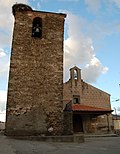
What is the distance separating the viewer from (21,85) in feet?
38.5

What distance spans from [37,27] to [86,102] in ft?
44.7

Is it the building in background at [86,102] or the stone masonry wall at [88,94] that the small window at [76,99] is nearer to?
the building in background at [86,102]

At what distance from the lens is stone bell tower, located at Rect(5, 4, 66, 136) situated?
1130 centimetres

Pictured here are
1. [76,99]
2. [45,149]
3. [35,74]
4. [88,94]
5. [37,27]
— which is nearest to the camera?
[45,149]

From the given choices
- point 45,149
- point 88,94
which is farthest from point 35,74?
point 88,94

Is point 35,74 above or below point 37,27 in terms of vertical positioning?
below

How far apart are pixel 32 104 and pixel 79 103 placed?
43.3 ft

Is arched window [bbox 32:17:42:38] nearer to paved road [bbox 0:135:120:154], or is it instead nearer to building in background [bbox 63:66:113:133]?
paved road [bbox 0:135:120:154]

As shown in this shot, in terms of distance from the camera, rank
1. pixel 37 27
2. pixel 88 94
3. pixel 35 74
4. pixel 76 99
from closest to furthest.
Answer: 1. pixel 35 74
2. pixel 37 27
3. pixel 76 99
4. pixel 88 94

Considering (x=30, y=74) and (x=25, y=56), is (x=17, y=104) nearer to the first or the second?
(x=30, y=74)

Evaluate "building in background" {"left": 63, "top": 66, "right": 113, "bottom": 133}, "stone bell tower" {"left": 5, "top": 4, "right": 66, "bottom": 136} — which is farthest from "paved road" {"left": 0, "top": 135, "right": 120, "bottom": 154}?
"building in background" {"left": 63, "top": 66, "right": 113, "bottom": 133}

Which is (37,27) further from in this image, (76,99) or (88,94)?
(88,94)

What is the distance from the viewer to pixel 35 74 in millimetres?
12102

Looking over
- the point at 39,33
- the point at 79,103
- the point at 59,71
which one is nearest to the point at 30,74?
the point at 59,71
